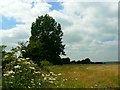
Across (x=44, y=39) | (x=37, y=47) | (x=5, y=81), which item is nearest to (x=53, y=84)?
(x=5, y=81)

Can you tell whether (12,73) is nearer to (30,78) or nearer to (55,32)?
(30,78)

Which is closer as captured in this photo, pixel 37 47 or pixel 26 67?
pixel 26 67

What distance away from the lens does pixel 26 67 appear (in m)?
15.7

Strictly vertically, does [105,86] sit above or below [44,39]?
below

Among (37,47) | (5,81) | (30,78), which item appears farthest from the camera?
(37,47)

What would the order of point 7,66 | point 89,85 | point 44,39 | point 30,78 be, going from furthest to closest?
point 44,39 < point 89,85 < point 7,66 < point 30,78

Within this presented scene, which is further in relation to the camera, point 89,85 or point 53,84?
point 89,85

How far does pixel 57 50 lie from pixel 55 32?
81.3 inches

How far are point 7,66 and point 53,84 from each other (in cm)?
238

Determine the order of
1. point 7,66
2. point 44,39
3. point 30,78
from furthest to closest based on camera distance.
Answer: point 44,39
point 7,66
point 30,78

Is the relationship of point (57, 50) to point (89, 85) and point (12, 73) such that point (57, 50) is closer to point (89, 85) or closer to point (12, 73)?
point (89, 85)

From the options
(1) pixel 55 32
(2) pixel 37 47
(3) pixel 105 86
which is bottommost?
(3) pixel 105 86

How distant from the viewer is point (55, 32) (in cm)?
3859

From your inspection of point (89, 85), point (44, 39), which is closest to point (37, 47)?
point (89, 85)
